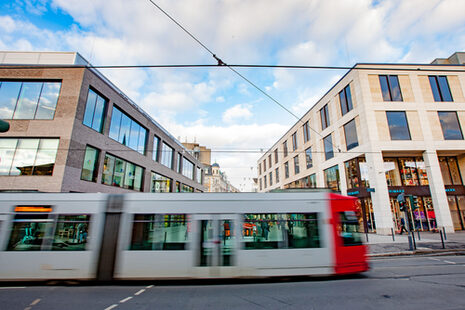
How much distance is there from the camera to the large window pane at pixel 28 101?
15.6 m

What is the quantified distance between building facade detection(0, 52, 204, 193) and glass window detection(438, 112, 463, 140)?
3146 centimetres

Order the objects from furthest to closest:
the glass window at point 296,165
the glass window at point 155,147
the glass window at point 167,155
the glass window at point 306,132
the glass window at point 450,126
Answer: the glass window at point 296,165 < the glass window at point 306,132 < the glass window at point 167,155 < the glass window at point 155,147 < the glass window at point 450,126

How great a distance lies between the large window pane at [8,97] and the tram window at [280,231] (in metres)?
19.3

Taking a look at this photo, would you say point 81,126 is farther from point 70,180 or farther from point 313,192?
point 313,192

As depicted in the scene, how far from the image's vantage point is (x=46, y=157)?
1469 centimetres

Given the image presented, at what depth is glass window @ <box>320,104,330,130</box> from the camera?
28.4 metres

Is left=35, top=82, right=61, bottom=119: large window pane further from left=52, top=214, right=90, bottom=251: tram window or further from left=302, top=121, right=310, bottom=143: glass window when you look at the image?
left=302, top=121, right=310, bottom=143: glass window

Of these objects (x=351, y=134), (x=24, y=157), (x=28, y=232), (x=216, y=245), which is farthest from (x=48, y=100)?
(x=351, y=134)

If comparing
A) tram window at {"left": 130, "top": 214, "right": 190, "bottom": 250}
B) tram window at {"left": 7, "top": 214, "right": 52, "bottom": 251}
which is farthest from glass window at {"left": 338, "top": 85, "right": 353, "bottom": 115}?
tram window at {"left": 7, "top": 214, "right": 52, "bottom": 251}

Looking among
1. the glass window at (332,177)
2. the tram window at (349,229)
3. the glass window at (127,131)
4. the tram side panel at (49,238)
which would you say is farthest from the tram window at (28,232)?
the glass window at (332,177)

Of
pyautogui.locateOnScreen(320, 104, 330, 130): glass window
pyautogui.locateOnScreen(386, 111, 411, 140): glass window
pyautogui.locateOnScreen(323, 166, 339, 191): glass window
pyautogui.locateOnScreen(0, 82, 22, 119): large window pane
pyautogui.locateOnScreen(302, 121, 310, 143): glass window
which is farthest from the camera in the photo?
pyautogui.locateOnScreen(302, 121, 310, 143): glass window

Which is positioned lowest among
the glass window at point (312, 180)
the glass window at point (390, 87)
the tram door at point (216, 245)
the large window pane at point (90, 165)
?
the tram door at point (216, 245)

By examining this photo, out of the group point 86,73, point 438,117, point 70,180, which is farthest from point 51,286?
point 438,117

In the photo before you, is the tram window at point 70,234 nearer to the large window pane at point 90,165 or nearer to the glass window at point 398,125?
the large window pane at point 90,165
